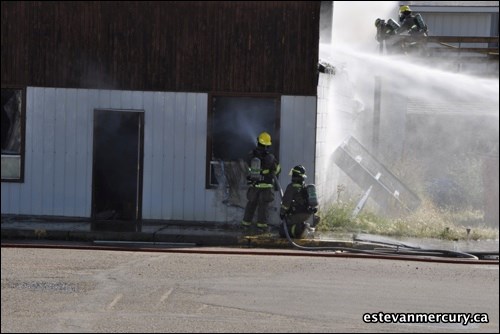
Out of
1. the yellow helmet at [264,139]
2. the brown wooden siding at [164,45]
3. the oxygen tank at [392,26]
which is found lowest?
the yellow helmet at [264,139]

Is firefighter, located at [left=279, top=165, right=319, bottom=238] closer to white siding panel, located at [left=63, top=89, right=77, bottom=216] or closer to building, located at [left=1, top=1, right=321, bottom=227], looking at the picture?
building, located at [left=1, top=1, right=321, bottom=227]

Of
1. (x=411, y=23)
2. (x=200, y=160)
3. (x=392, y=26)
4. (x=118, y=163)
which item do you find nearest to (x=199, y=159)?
(x=200, y=160)

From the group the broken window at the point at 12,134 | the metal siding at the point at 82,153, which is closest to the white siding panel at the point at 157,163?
the metal siding at the point at 82,153

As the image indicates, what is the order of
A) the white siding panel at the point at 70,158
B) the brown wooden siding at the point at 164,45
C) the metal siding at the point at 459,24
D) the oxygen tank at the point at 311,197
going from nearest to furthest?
the oxygen tank at the point at 311,197, the brown wooden siding at the point at 164,45, the white siding panel at the point at 70,158, the metal siding at the point at 459,24

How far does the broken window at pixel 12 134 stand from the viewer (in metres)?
15.7

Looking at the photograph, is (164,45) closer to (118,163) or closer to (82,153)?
(118,163)

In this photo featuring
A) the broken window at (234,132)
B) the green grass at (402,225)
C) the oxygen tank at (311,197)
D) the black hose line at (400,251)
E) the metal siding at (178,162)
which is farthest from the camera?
the metal siding at (178,162)

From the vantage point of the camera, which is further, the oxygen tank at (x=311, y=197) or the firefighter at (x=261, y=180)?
the firefighter at (x=261, y=180)

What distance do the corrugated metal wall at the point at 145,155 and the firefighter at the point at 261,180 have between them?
742 millimetres

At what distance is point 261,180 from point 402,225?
2.47 metres

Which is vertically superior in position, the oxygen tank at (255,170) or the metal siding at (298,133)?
the metal siding at (298,133)

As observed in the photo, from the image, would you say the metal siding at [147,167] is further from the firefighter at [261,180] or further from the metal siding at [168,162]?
the firefighter at [261,180]

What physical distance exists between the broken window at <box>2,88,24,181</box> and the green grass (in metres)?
5.28

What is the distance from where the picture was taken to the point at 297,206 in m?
13.9
